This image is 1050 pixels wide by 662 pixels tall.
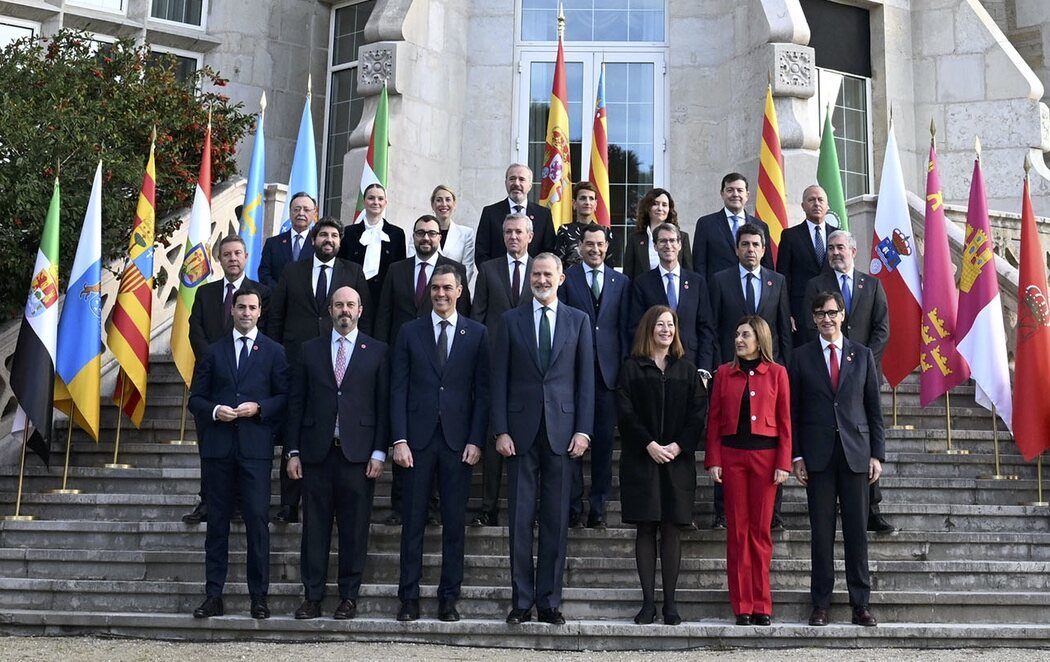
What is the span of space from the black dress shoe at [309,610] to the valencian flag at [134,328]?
A: 3.42 m

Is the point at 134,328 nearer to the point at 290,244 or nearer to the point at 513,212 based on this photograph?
the point at 290,244

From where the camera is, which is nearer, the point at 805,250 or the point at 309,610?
the point at 309,610

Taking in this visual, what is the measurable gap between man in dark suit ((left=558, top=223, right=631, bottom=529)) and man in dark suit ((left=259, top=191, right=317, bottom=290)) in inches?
90.2

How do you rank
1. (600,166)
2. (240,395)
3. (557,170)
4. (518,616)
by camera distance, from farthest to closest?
1. (557,170)
2. (600,166)
3. (240,395)
4. (518,616)

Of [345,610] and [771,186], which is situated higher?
[771,186]

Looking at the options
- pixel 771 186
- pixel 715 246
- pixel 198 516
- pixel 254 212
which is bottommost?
pixel 198 516

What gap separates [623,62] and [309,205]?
6.64m

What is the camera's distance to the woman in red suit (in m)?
7.47

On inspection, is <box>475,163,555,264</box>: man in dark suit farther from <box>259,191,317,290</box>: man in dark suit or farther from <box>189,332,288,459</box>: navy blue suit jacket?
<box>189,332,288,459</box>: navy blue suit jacket

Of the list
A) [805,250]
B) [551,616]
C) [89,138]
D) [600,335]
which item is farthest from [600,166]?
[551,616]

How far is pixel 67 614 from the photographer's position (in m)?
7.73

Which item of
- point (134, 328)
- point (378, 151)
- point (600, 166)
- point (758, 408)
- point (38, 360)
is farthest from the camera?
point (378, 151)

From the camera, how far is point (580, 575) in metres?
8.06

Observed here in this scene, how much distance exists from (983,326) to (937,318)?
0.56m
